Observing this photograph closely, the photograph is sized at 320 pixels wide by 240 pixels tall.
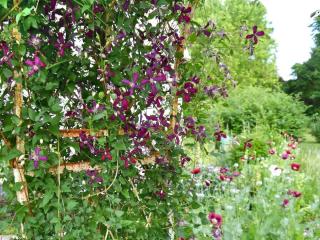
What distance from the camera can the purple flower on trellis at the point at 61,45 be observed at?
2225 mm

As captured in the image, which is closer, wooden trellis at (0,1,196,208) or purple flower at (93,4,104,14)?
wooden trellis at (0,1,196,208)

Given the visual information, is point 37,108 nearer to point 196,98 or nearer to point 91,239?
point 91,239

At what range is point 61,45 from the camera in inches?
88.4

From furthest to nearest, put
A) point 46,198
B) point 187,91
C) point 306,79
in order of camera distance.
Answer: point 306,79 → point 187,91 → point 46,198

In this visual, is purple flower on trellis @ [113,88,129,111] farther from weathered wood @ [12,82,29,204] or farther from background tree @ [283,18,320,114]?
background tree @ [283,18,320,114]

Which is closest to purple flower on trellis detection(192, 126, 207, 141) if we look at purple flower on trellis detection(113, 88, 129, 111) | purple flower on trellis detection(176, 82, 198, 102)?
purple flower on trellis detection(176, 82, 198, 102)

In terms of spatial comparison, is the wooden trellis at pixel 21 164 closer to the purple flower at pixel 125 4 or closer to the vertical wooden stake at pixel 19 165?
the vertical wooden stake at pixel 19 165

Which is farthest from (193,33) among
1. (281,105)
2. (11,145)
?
(281,105)

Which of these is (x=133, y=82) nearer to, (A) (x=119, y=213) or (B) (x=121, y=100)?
(B) (x=121, y=100)

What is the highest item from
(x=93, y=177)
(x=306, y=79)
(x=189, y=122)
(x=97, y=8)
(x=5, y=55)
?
(x=306, y=79)

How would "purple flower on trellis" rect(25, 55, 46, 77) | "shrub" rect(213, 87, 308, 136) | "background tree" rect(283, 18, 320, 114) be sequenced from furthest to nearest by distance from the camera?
"background tree" rect(283, 18, 320, 114) < "shrub" rect(213, 87, 308, 136) < "purple flower on trellis" rect(25, 55, 46, 77)

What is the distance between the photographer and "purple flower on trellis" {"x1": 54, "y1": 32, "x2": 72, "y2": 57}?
7.30ft

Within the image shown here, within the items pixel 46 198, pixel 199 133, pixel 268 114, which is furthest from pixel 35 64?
pixel 268 114

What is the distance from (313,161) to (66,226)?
5.08 m
